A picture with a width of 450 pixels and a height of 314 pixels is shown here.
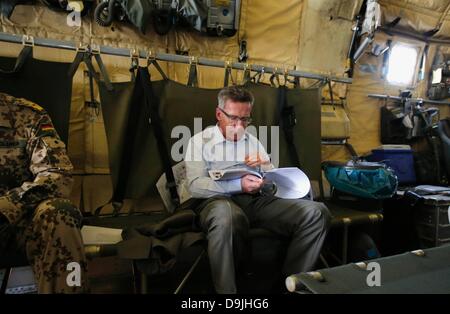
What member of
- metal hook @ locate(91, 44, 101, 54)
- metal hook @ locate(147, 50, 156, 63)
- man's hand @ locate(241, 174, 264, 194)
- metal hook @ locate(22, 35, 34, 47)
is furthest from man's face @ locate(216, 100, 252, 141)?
metal hook @ locate(22, 35, 34, 47)

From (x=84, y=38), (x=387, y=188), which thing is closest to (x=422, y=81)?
(x=387, y=188)

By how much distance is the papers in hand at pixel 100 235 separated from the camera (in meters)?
1.47

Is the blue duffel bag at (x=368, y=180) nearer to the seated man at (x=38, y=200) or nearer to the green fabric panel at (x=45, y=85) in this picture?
the seated man at (x=38, y=200)

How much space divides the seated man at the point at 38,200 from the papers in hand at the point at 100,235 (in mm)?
213

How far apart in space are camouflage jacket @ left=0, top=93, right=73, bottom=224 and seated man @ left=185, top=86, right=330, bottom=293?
0.68m

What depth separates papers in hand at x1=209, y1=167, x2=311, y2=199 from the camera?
171 centimetres

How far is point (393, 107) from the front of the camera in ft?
11.0

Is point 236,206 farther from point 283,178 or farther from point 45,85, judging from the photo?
point 45,85

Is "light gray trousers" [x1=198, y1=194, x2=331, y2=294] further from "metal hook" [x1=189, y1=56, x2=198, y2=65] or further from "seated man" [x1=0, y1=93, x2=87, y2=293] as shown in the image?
"metal hook" [x1=189, y1=56, x2=198, y2=65]
